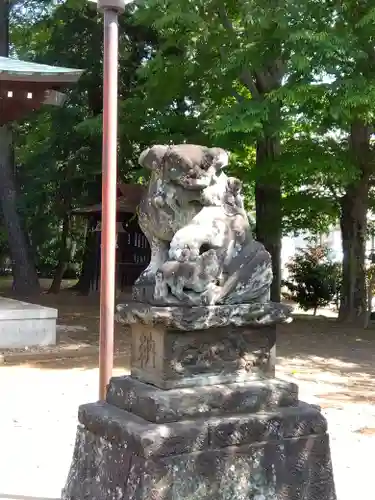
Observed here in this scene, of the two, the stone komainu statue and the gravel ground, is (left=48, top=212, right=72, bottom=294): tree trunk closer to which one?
the gravel ground

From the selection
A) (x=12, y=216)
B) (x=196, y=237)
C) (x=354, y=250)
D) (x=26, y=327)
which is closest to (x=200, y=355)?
(x=196, y=237)

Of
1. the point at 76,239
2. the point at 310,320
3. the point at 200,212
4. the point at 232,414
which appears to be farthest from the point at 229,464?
the point at 76,239

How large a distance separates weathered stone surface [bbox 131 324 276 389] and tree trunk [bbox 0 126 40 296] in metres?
14.6

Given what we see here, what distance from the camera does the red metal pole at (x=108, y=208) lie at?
478 cm

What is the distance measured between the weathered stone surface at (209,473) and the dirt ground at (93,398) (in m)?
0.81

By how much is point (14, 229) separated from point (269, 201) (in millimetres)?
8062

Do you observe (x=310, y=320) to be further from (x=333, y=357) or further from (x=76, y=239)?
(x=76, y=239)

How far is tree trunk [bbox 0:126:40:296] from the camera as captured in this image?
58.5 feet

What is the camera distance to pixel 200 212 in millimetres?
3949

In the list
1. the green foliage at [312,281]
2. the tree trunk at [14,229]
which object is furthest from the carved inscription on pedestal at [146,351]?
the tree trunk at [14,229]

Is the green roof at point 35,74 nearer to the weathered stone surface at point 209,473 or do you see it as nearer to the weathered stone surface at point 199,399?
the weathered stone surface at point 199,399

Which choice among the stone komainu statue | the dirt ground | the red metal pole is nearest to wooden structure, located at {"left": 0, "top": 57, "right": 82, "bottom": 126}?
the dirt ground

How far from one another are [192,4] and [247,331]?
8242mm

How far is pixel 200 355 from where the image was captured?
3.81 metres
